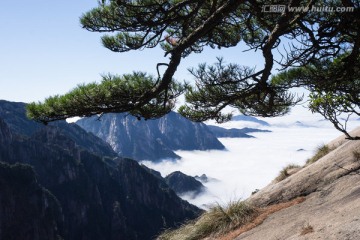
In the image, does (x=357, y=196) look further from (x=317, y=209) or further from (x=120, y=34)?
(x=120, y=34)

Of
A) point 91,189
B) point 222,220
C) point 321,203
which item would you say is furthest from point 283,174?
point 91,189

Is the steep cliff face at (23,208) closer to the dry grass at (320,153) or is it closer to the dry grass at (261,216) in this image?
the dry grass at (320,153)

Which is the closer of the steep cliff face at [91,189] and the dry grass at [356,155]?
the dry grass at [356,155]

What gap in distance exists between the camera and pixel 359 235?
6082 mm

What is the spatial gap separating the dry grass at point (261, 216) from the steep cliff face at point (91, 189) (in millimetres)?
144606

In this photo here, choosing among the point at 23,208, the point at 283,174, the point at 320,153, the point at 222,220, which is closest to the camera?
the point at 222,220

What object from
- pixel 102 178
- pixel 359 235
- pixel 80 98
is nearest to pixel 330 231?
pixel 359 235

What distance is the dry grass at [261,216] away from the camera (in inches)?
403

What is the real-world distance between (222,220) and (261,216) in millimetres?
1294

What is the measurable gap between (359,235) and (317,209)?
9.83 feet

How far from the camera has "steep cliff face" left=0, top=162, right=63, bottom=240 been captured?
115m

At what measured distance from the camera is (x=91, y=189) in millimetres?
171375

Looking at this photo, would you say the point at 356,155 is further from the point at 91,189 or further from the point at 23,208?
the point at 91,189

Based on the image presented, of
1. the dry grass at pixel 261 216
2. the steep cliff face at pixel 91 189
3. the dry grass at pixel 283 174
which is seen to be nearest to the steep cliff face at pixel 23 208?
the steep cliff face at pixel 91 189
